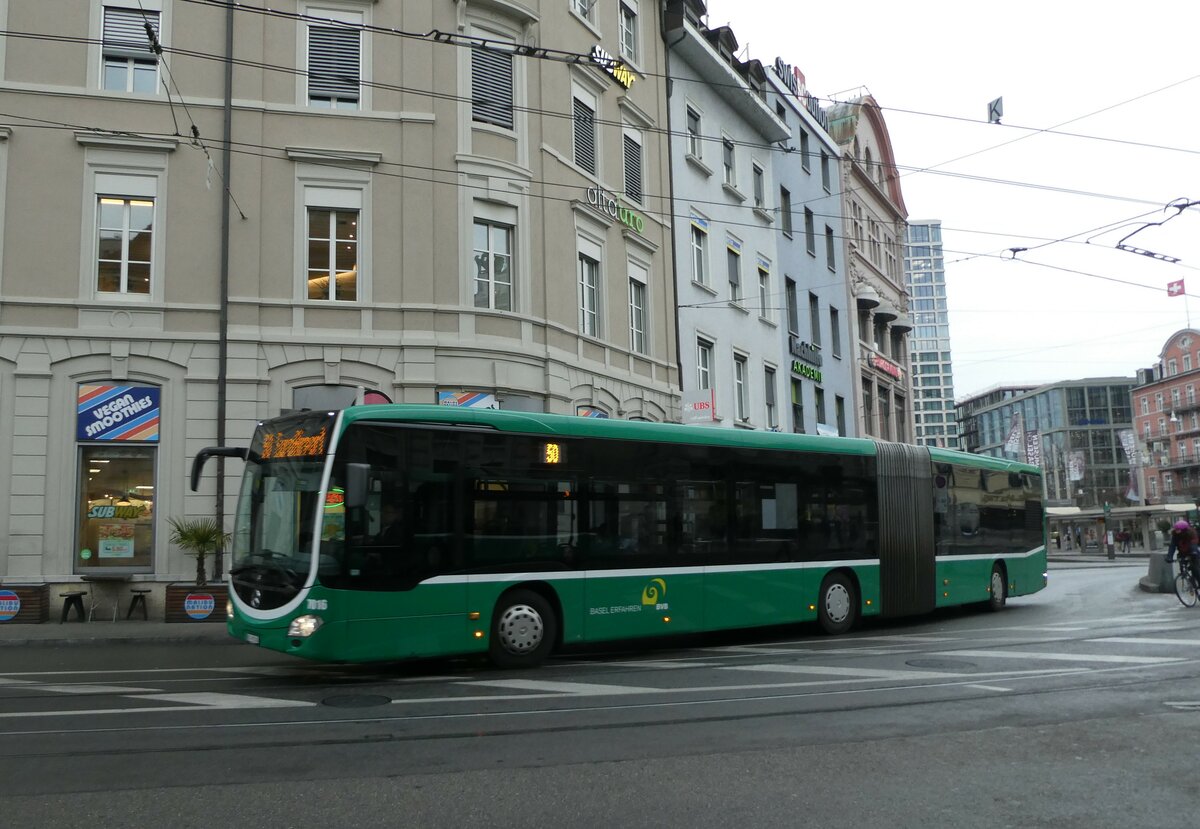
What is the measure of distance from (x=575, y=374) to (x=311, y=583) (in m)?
12.5

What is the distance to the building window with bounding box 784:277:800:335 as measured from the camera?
116ft

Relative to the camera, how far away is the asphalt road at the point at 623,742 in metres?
5.53

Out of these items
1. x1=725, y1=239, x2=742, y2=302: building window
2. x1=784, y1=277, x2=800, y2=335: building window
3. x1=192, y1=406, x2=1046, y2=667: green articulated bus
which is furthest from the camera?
x1=784, y1=277, x2=800, y2=335: building window

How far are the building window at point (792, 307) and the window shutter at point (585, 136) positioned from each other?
12767mm

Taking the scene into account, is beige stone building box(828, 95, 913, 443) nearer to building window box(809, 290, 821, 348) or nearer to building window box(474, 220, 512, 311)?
building window box(809, 290, 821, 348)

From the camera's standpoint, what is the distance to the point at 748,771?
20.7 feet

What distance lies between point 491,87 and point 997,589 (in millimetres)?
13659

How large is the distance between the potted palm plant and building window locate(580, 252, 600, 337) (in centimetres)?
907

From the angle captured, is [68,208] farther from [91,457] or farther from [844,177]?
[844,177]

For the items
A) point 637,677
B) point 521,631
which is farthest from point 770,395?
point 637,677

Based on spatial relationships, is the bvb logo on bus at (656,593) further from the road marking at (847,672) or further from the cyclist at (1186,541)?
the cyclist at (1186,541)

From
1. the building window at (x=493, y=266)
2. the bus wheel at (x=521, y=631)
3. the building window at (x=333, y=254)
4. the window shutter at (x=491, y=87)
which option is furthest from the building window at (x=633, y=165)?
the bus wheel at (x=521, y=631)

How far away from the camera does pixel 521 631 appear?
11.8m

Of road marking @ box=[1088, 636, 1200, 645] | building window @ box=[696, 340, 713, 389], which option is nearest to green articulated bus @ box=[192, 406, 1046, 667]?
road marking @ box=[1088, 636, 1200, 645]
